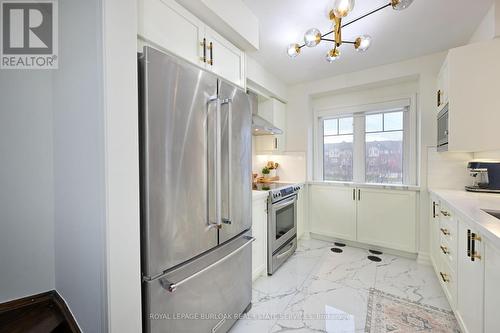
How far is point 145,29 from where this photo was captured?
116 cm

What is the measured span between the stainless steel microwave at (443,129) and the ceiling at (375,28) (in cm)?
75

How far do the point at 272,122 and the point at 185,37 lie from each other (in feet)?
6.38

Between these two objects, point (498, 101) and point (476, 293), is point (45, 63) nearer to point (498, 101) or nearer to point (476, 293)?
point (476, 293)

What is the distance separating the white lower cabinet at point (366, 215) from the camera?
2.74 m

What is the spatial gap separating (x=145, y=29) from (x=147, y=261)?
1217mm

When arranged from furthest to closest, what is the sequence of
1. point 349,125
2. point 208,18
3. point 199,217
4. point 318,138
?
1. point 318,138
2. point 349,125
3. point 208,18
4. point 199,217

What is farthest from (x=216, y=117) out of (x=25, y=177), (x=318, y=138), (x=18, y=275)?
(x=318, y=138)

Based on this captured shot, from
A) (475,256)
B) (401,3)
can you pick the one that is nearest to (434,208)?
(475,256)

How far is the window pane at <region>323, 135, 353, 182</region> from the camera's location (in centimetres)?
337

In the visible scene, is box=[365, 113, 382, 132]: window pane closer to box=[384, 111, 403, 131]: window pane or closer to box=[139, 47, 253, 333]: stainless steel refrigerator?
box=[384, 111, 403, 131]: window pane

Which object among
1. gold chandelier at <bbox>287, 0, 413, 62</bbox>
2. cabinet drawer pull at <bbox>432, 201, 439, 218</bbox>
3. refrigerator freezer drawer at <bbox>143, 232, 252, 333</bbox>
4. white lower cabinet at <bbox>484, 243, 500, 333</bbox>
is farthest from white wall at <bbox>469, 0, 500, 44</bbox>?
refrigerator freezer drawer at <bbox>143, 232, 252, 333</bbox>

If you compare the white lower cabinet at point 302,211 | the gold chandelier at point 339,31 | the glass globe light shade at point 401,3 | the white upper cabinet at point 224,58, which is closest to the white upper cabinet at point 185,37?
the white upper cabinet at point 224,58

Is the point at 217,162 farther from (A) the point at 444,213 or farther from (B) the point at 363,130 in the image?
(B) the point at 363,130

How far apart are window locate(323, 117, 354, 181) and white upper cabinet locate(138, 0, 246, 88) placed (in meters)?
2.23
